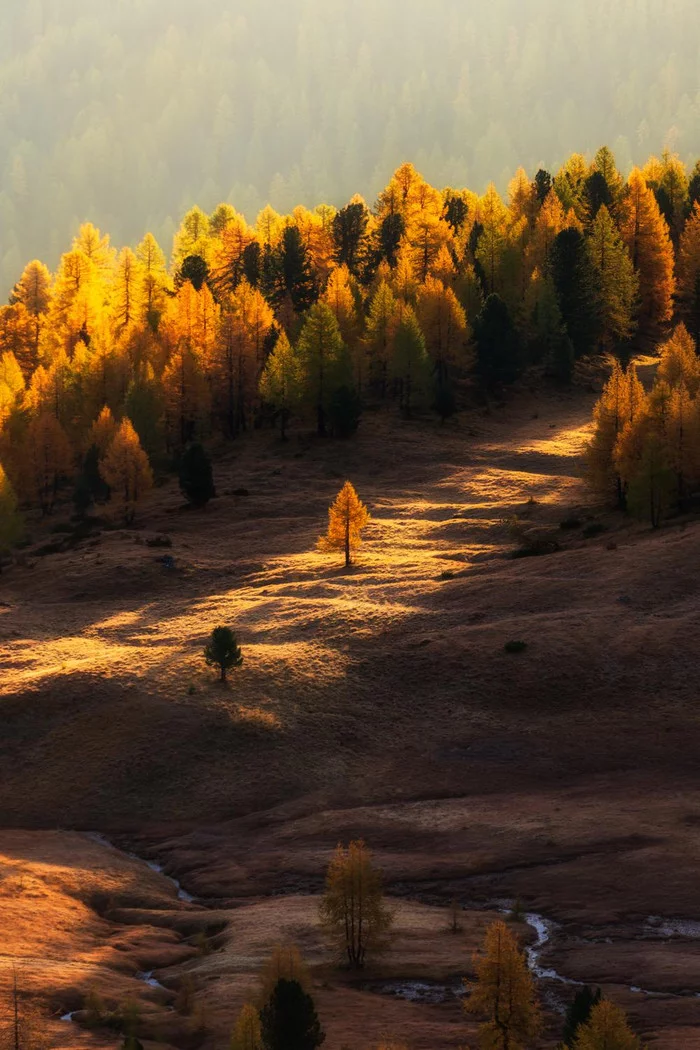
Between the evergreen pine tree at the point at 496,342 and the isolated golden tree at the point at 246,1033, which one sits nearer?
the isolated golden tree at the point at 246,1033

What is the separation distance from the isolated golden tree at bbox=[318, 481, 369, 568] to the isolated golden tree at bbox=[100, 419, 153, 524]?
22.7m

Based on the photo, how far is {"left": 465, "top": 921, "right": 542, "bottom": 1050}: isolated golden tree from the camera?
3105 cm

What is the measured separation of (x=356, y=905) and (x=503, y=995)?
945cm

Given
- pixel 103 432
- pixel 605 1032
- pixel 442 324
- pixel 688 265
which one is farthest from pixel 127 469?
pixel 688 265

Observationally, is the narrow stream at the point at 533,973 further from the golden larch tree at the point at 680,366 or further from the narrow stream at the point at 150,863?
the golden larch tree at the point at 680,366

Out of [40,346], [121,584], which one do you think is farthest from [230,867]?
[40,346]

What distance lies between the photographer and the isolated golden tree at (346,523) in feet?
263

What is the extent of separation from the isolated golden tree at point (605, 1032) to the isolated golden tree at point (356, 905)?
1298 cm

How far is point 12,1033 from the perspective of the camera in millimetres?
33250

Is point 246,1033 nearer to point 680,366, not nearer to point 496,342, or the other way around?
point 680,366

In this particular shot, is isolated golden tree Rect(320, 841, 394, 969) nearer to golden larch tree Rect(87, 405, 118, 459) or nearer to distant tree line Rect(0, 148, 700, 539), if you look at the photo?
distant tree line Rect(0, 148, 700, 539)

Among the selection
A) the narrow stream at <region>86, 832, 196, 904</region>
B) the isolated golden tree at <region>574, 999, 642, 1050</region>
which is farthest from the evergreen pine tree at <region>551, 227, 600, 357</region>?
the isolated golden tree at <region>574, 999, 642, 1050</region>

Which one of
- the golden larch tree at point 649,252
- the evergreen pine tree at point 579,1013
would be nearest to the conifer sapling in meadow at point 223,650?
the evergreen pine tree at point 579,1013

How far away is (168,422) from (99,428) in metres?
8.50
